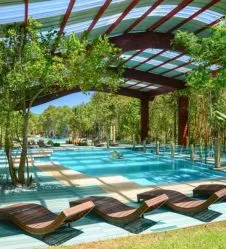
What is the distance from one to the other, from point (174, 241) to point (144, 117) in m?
29.0

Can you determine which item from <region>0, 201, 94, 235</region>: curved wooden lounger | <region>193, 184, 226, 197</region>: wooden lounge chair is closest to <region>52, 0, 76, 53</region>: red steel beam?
<region>0, 201, 94, 235</region>: curved wooden lounger

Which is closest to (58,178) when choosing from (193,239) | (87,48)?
(87,48)

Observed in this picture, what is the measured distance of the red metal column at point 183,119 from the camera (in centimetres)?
2812

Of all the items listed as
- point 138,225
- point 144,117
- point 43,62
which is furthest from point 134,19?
point 144,117

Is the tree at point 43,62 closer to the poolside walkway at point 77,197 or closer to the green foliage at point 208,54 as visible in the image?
the poolside walkway at point 77,197

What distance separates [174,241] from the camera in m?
6.23

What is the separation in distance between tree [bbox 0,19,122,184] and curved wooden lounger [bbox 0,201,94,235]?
3811 millimetres

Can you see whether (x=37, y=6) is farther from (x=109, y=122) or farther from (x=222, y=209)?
(x=109, y=122)

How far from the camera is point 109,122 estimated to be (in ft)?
120

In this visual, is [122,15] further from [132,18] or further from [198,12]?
[198,12]

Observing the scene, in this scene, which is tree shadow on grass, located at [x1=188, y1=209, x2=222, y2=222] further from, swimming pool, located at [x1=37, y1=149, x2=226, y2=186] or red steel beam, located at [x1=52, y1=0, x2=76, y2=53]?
red steel beam, located at [x1=52, y1=0, x2=76, y2=53]

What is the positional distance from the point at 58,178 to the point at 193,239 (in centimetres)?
859

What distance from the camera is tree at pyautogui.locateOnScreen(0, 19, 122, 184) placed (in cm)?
1031

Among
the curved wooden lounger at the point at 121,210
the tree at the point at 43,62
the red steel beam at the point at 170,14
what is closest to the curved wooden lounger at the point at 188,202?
the curved wooden lounger at the point at 121,210
